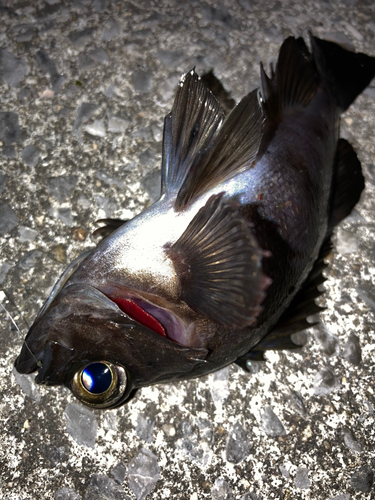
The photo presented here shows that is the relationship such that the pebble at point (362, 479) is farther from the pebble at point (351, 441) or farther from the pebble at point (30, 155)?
the pebble at point (30, 155)

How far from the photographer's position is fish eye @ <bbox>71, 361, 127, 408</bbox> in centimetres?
176

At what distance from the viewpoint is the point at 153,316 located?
193 centimetres

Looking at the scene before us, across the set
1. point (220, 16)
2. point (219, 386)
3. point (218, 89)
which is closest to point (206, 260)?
point (219, 386)

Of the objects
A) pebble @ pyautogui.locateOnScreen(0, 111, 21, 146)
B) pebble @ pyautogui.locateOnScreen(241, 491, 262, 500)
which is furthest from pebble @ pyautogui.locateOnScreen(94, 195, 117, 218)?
pebble @ pyautogui.locateOnScreen(241, 491, 262, 500)

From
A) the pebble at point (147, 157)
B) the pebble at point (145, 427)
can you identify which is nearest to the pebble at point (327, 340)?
the pebble at point (145, 427)

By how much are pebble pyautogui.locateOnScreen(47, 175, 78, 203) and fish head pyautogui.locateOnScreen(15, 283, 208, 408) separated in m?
1.16

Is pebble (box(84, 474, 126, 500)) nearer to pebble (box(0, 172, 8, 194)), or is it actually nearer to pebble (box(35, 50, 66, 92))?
pebble (box(0, 172, 8, 194))

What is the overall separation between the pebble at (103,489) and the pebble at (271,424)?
87cm

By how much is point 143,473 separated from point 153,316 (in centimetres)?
105

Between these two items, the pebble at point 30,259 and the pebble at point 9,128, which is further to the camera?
the pebble at point 9,128

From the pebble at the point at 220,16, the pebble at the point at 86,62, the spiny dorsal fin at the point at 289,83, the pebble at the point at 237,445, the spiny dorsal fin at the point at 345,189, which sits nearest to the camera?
the spiny dorsal fin at the point at 289,83

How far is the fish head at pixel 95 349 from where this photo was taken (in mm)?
1764

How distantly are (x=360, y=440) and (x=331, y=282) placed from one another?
965mm

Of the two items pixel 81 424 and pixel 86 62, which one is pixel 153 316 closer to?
pixel 81 424
